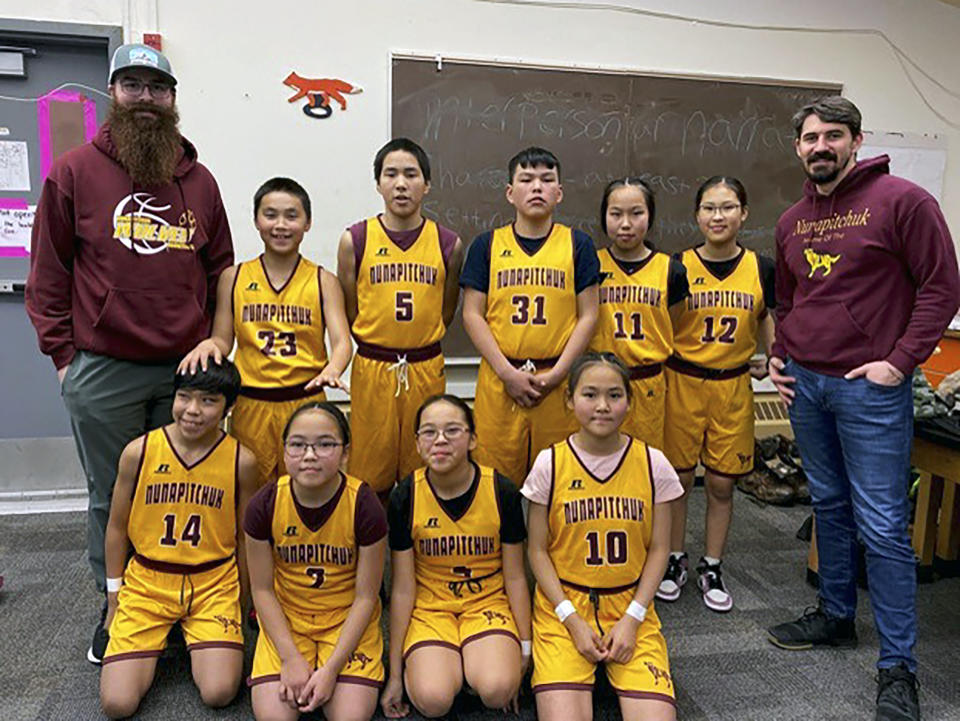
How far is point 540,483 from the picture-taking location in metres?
1.98

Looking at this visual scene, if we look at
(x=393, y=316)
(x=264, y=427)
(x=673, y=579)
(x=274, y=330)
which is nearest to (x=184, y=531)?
(x=264, y=427)

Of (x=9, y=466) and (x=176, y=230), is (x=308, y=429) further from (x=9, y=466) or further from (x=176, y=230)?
(x=9, y=466)

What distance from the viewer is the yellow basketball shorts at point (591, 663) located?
5.93ft

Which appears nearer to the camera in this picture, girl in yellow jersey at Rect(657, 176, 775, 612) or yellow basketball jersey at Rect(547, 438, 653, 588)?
yellow basketball jersey at Rect(547, 438, 653, 588)

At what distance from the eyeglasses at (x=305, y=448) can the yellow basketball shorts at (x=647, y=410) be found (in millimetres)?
1049

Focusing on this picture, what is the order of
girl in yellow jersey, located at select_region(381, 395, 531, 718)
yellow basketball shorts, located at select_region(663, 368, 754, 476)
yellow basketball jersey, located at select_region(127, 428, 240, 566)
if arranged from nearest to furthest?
1. girl in yellow jersey, located at select_region(381, 395, 531, 718)
2. yellow basketball jersey, located at select_region(127, 428, 240, 566)
3. yellow basketball shorts, located at select_region(663, 368, 754, 476)

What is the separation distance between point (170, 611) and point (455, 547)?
2.74 ft

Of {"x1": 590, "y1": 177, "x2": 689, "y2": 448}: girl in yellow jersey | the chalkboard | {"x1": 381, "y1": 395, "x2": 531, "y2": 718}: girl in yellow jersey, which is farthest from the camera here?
the chalkboard

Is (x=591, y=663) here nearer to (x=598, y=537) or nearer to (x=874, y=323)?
(x=598, y=537)

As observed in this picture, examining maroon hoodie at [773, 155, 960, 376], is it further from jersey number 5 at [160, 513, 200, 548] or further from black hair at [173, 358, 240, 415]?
jersey number 5 at [160, 513, 200, 548]

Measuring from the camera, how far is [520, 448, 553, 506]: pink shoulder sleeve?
1966mm

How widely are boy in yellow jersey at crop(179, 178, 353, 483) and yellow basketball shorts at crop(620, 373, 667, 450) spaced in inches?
38.8

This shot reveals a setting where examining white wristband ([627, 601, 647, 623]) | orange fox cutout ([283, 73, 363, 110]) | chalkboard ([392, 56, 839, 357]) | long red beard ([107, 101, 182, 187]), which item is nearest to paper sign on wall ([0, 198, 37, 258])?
orange fox cutout ([283, 73, 363, 110])

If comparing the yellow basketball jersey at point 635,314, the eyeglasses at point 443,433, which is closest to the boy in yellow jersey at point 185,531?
the eyeglasses at point 443,433
